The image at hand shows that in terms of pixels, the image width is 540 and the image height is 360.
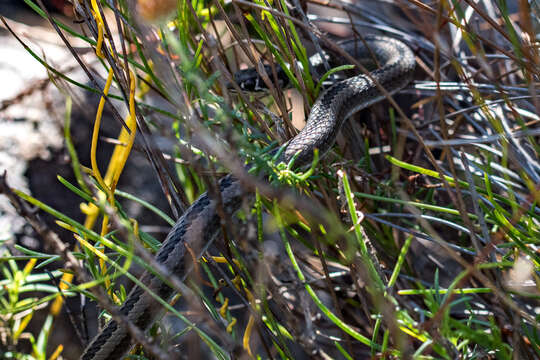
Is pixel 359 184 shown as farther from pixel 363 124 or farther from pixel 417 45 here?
pixel 417 45

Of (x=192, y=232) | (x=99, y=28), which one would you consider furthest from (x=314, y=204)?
(x=99, y=28)

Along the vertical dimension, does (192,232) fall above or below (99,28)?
below

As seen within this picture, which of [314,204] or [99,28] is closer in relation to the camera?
[99,28]

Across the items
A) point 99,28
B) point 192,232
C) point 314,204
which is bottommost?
point 314,204

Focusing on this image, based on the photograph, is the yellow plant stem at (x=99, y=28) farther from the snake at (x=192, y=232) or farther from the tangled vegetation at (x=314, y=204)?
the snake at (x=192, y=232)

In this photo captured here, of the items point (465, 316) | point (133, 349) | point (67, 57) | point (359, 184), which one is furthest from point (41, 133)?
point (465, 316)

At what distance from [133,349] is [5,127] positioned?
5.75 ft

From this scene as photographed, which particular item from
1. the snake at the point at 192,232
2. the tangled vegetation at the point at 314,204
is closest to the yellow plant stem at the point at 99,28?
the tangled vegetation at the point at 314,204

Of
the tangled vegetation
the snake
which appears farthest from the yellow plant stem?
the snake

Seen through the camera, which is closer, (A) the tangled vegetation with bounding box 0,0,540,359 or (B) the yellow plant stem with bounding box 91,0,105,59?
(A) the tangled vegetation with bounding box 0,0,540,359

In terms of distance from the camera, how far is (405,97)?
258 centimetres

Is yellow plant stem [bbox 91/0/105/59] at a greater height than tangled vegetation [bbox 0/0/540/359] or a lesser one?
greater

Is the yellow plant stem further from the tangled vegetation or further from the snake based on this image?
the snake

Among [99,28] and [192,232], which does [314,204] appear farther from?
[99,28]
